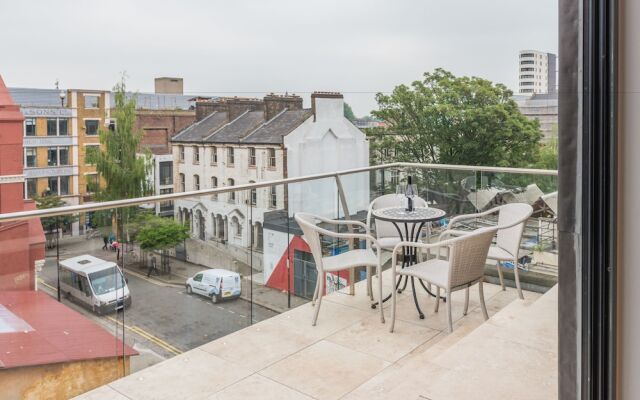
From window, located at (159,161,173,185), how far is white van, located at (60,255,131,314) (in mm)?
12807

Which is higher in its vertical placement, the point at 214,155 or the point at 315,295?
the point at 214,155

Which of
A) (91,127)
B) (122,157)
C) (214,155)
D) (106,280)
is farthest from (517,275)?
(122,157)

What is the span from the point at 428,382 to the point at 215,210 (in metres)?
1.87

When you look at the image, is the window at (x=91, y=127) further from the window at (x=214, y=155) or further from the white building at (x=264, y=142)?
the window at (x=214, y=155)

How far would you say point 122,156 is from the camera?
51.5 ft

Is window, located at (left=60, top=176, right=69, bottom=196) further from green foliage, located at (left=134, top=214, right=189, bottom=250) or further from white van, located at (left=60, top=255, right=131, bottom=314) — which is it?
white van, located at (left=60, top=255, right=131, bottom=314)

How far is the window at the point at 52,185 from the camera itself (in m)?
12.5

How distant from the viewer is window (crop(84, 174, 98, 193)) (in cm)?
1311

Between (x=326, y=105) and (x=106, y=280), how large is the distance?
9.56 m

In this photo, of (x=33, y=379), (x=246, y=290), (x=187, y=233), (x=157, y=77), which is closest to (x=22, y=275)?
(x=33, y=379)

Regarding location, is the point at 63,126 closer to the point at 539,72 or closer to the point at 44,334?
the point at 44,334

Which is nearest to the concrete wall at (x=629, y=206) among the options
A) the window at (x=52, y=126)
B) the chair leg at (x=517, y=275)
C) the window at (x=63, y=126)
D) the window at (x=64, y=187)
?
the chair leg at (x=517, y=275)

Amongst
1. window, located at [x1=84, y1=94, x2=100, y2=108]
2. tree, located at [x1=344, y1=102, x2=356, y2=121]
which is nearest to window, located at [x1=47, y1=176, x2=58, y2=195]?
window, located at [x1=84, y1=94, x2=100, y2=108]

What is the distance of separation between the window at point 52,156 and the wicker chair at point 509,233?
477 inches
